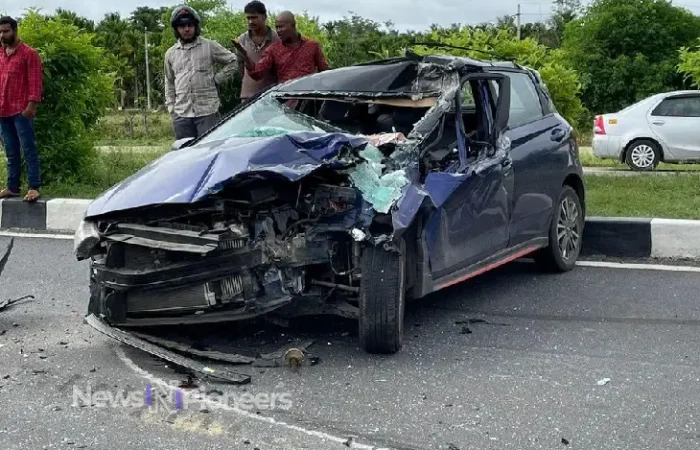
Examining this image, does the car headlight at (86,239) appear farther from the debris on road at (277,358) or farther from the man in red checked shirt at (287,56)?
the man in red checked shirt at (287,56)

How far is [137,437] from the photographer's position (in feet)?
11.8

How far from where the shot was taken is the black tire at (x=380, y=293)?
4.45 metres

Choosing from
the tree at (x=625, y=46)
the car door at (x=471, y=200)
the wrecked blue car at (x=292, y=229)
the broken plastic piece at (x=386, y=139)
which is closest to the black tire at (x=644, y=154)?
the car door at (x=471, y=200)

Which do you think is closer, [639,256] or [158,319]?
[158,319]

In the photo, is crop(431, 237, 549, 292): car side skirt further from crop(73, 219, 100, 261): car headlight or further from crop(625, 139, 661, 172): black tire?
crop(625, 139, 661, 172): black tire

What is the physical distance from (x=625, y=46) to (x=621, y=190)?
71.2 feet

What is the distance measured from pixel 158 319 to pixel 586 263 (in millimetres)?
3706

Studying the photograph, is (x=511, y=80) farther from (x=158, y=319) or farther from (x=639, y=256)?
(x=158, y=319)

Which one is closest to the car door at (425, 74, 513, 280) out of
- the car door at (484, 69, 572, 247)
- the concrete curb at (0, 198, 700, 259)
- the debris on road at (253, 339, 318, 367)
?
the car door at (484, 69, 572, 247)

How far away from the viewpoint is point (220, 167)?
172 inches

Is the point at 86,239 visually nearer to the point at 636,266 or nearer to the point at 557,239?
the point at 557,239

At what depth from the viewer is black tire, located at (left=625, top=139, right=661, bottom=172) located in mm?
15102

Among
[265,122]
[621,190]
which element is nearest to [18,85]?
[265,122]

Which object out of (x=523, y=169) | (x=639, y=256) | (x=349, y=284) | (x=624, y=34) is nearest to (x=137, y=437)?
(x=349, y=284)
